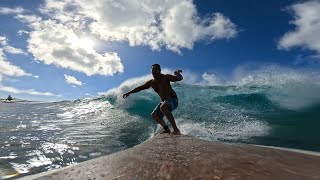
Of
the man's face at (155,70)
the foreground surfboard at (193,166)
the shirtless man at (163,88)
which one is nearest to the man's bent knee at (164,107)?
the shirtless man at (163,88)

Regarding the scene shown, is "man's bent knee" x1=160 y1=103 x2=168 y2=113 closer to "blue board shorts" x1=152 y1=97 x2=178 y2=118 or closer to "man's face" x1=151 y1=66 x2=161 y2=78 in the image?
"blue board shorts" x1=152 y1=97 x2=178 y2=118

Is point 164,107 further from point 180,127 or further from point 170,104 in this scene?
point 180,127

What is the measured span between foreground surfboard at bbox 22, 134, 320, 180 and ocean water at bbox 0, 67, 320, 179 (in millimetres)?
1926

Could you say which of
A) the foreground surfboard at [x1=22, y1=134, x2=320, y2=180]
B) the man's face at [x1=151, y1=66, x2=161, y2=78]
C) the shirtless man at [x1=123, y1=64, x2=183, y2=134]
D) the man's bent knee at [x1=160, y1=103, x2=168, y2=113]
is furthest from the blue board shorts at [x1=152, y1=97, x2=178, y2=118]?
the foreground surfboard at [x1=22, y1=134, x2=320, y2=180]

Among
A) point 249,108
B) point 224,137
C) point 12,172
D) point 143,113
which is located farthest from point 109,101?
point 12,172

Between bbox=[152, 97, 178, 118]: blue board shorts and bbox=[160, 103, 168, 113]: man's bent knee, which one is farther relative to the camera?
bbox=[152, 97, 178, 118]: blue board shorts

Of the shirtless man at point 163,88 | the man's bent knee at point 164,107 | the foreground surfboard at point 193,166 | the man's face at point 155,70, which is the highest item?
the man's face at point 155,70

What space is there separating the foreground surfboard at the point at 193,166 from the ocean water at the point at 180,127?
75.8 inches

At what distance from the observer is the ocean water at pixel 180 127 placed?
688 cm

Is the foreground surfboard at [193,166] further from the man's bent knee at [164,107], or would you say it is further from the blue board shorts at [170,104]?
the blue board shorts at [170,104]

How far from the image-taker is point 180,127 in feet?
36.9

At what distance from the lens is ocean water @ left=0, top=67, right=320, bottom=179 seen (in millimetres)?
6883

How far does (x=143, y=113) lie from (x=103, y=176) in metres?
13.2

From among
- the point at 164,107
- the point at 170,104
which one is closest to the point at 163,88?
the point at 170,104
